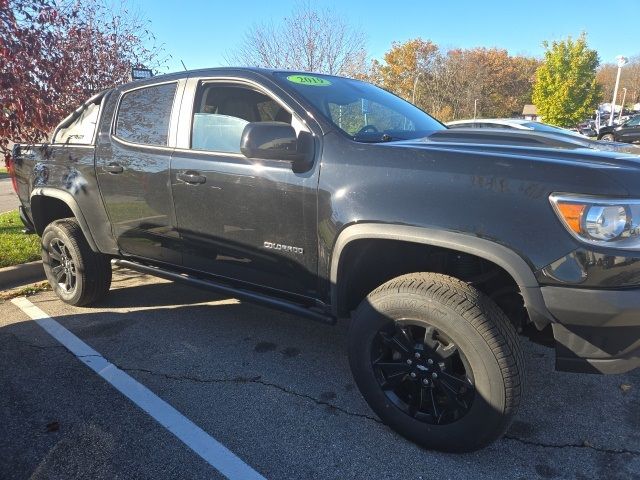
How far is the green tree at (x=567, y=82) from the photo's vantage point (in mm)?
25656

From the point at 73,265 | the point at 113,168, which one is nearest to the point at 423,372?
the point at 113,168

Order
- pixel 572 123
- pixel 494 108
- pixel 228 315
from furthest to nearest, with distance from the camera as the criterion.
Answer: pixel 494 108 < pixel 572 123 < pixel 228 315

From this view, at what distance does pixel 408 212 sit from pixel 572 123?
93.8 feet

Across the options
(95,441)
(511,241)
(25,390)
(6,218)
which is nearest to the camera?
(511,241)

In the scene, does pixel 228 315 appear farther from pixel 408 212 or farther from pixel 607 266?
pixel 607 266

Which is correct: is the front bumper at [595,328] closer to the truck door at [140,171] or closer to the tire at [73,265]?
the truck door at [140,171]

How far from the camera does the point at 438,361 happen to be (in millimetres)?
2357

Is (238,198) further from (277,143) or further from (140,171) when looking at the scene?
(140,171)

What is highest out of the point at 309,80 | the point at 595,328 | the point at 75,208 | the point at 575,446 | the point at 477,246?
the point at 309,80

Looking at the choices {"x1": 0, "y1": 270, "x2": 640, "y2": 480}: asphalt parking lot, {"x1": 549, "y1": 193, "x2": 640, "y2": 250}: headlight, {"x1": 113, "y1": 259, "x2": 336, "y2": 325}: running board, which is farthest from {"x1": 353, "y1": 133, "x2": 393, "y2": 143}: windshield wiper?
{"x1": 0, "y1": 270, "x2": 640, "y2": 480}: asphalt parking lot

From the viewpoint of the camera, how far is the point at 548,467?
235cm

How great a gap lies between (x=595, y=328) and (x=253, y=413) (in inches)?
70.7

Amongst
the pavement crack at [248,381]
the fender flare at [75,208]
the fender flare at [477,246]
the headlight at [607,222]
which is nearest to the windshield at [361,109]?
the fender flare at [477,246]

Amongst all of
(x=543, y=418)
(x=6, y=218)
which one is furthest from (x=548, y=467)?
(x=6, y=218)
